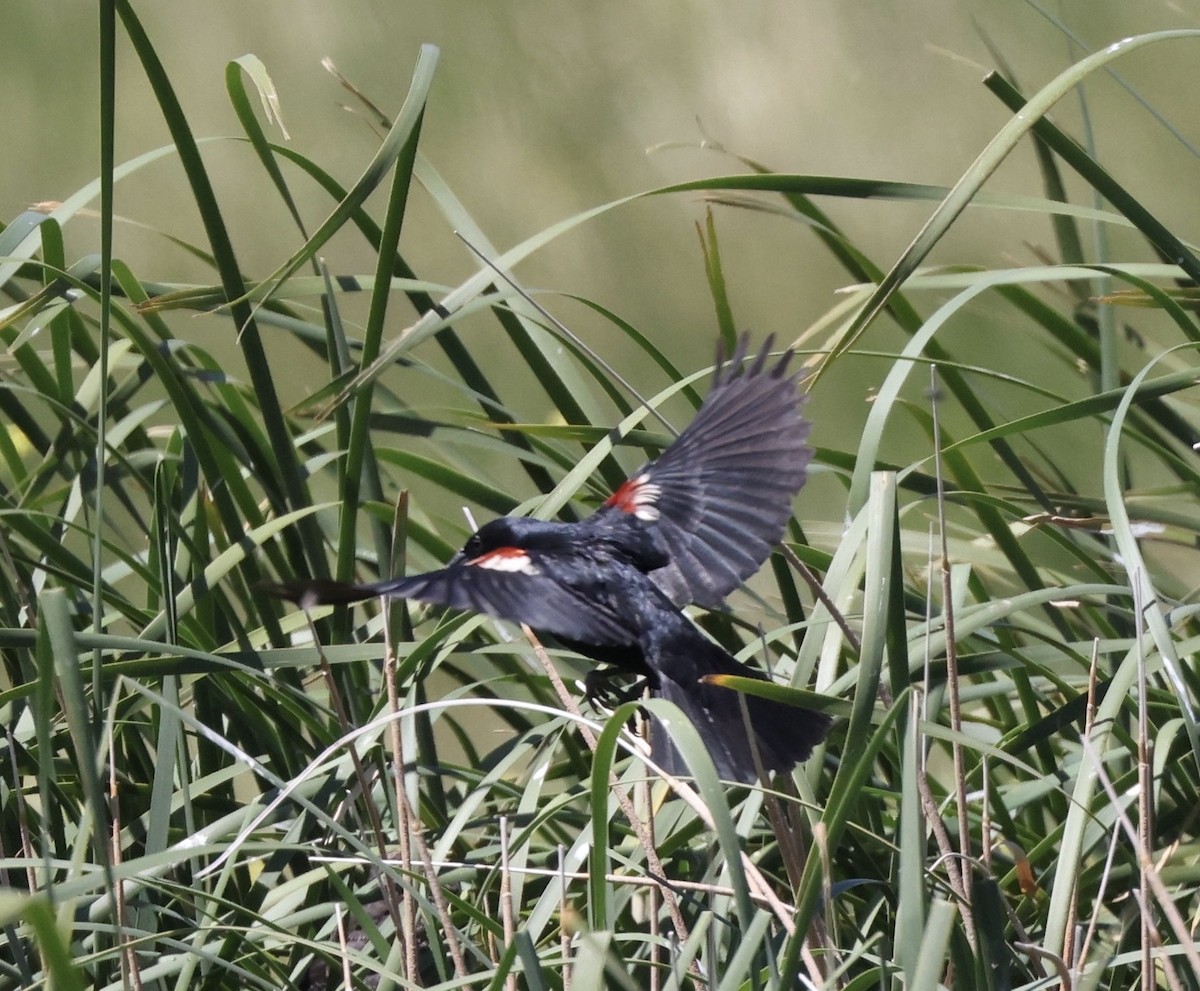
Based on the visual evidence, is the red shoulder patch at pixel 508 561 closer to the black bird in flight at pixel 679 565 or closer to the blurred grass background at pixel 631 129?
the black bird in flight at pixel 679 565

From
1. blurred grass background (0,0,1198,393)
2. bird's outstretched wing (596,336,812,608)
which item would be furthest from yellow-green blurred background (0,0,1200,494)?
bird's outstretched wing (596,336,812,608)

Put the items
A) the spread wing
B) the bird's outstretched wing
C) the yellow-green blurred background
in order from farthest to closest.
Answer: the yellow-green blurred background, the bird's outstretched wing, the spread wing

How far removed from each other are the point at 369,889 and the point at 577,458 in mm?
406

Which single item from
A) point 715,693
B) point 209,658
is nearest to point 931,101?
point 715,693

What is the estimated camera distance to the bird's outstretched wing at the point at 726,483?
3.24 feet

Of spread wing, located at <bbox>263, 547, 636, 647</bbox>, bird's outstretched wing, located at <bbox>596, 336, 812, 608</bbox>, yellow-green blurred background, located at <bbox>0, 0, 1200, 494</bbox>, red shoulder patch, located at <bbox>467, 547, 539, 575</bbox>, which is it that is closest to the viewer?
spread wing, located at <bbox>263, 547, 636, 647</bbox>

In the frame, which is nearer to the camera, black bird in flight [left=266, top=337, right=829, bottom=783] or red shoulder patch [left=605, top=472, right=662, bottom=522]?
black bird in flight [left=266, top=337, right=829, bottom=783]

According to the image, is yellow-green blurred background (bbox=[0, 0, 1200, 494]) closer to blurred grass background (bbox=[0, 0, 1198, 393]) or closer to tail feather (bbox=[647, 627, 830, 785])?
blurred grass background (bbox=[0, 0, 1198, 393])

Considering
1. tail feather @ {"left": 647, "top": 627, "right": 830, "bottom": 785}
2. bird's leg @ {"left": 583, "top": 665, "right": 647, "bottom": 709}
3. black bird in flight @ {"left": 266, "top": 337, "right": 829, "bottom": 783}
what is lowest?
bird's leg @ {"left": 583, "top": 665, "right": 647, "bottom": 709}

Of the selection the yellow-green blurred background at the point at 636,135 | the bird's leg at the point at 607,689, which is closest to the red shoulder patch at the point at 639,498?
the bird's leg at the point at 607,689

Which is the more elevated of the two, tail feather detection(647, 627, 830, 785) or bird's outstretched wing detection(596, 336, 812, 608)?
bird's outstretched wing detection(596, 336, 812, 608)

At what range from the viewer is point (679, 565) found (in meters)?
1.04

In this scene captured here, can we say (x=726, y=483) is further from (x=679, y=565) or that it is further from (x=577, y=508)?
(x=577, y=508)

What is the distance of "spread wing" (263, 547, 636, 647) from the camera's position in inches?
28.2
